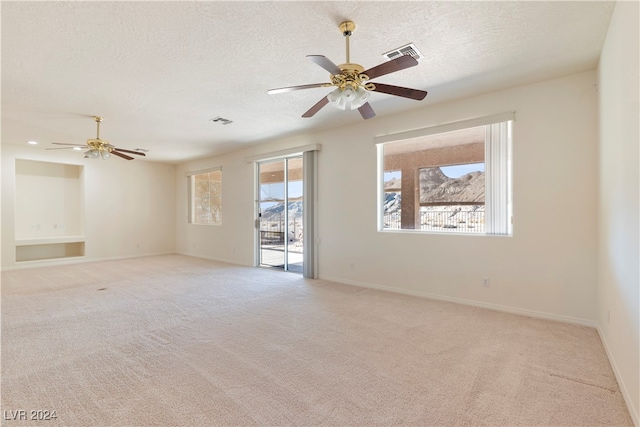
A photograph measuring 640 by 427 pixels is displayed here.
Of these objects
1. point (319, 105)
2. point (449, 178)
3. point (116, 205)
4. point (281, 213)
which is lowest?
point (281, 213)

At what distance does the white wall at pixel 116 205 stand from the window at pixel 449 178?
23.5 feet

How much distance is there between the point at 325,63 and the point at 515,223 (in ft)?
10.1

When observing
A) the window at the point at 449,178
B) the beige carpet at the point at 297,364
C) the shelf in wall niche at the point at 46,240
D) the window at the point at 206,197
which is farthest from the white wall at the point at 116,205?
the window at the point at 449,178

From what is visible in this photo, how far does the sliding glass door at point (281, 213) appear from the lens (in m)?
6.33

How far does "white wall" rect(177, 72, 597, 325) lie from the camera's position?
3242mm

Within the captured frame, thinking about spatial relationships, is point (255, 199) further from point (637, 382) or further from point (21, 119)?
point (637, 382)

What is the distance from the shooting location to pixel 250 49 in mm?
2709

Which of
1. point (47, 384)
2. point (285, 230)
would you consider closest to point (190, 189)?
point (285, 230)

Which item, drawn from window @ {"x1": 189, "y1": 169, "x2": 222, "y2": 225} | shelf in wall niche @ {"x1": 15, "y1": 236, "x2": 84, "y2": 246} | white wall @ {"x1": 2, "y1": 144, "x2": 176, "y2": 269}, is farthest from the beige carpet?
window @ {"x1": 189, "y1": 169, "x2": 222, "y2": 225}

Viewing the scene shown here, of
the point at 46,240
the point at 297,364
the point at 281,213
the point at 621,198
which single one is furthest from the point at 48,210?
the point at 621,198

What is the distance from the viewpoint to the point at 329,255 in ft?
17.9

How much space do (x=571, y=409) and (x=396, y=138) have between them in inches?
143

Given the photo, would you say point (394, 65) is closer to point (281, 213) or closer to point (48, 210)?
point (281, 213)

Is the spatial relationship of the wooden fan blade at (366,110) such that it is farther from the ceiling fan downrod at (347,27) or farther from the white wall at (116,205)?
the white wall at (116,205)
